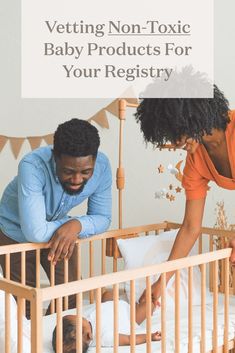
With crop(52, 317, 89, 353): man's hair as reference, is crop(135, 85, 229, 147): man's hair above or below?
above

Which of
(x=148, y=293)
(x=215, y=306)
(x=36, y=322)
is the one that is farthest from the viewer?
(x=215, y=306)

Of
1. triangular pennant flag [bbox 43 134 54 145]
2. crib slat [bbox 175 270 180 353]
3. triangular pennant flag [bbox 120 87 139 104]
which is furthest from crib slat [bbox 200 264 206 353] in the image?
triangular pennant flag [bbox 43 134 54 145]

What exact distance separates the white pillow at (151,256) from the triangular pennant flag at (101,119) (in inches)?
35.8

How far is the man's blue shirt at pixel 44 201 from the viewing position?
1733 mm

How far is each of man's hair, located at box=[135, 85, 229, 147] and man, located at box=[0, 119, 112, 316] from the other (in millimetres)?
261

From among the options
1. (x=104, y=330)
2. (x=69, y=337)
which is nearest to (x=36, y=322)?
(x=69, y=337)

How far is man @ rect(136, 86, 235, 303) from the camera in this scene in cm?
142

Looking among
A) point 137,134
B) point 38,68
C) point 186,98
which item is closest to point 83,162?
point 186,98

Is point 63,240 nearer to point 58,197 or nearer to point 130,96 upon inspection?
point 58,197

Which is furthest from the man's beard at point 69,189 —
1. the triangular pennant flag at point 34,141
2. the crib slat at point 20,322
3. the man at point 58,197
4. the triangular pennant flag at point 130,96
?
the triangular pennant flag at point 34,141

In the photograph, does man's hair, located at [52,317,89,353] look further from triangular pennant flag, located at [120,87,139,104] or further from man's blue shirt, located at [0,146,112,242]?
triangular pennant flag, located at [120,87,139,104]

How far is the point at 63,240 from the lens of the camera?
5.93 feet

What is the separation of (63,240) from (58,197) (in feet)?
0.44

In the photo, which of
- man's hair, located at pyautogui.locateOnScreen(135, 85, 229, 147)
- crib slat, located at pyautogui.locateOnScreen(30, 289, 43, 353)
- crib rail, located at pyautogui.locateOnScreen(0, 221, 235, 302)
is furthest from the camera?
crib rail, located at pyautogui.locateOnScreen(0, 221, 235, 302)
